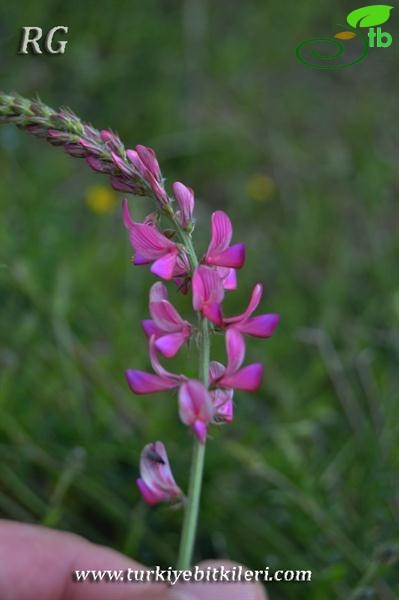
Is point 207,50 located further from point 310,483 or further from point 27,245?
point 310,483

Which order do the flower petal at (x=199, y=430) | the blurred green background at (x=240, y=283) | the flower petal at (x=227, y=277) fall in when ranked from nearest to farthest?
the flower petal at (x=199, y=430) → the flower petal at (x=227, y=277) → the blurred green background at (x=240, y=283)

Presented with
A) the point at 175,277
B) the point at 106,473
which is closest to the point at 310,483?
the point at 106,473

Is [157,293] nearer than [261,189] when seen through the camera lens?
Yes

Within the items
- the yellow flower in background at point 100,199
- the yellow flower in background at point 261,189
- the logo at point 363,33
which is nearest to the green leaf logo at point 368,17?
the logo at point 363,33

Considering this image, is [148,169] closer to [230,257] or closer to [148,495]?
[230,257]

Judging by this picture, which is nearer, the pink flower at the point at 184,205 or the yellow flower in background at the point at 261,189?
the pink flower at the point at 184,205

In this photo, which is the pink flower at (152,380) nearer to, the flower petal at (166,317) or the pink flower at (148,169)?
the flower petal at (166,317)

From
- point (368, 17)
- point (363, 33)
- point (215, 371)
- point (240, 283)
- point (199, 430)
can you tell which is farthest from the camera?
point (363, 33)

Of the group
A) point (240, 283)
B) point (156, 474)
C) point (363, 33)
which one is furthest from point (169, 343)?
point (363, 33)
